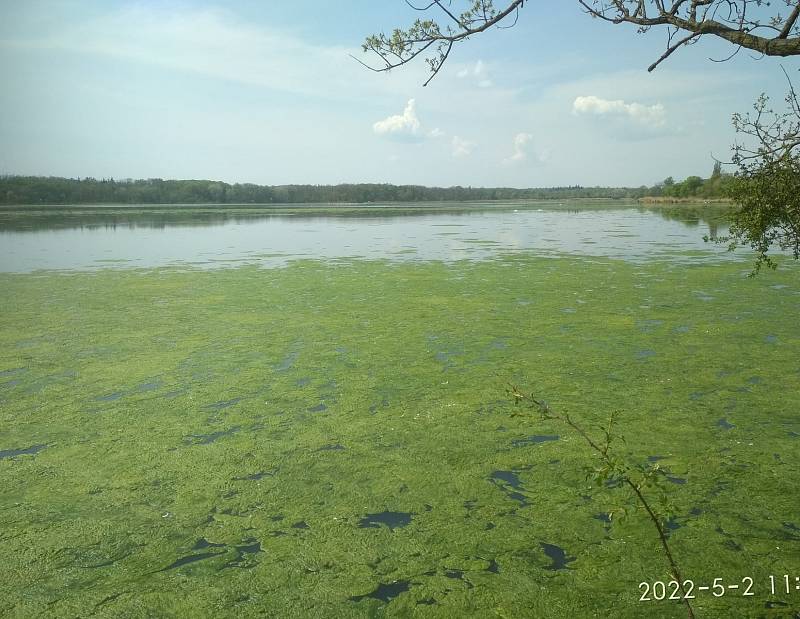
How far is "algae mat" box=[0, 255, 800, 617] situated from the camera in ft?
9.16

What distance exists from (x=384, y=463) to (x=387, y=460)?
5cm

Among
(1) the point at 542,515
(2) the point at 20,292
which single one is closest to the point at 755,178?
(1) the point at 542,515

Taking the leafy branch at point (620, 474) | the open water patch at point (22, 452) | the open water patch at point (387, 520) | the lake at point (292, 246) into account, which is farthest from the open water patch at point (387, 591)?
the lake at point (292, 246)

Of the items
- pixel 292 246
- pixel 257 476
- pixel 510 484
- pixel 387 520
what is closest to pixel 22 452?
pixel 257 476

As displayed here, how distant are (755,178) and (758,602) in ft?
9.42

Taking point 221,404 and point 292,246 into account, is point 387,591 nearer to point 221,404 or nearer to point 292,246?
point 221,404

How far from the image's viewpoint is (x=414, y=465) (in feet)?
13.2

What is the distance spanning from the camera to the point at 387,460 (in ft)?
13.5

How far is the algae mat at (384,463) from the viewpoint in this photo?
9.16ft

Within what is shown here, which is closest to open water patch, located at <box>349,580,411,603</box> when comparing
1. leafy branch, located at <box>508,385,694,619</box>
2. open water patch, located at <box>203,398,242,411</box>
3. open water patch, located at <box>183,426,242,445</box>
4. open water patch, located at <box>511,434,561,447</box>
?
leafy branch, located at <box>508,385,694,619</box>

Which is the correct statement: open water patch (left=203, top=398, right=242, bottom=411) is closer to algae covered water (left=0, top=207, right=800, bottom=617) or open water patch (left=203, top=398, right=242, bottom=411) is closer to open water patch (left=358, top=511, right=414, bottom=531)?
algae covered water (left=0, top=207, right=800, bottom=617)

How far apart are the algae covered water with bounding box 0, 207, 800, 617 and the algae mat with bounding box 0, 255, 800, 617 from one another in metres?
0.02

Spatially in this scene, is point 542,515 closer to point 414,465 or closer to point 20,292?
point 414,465

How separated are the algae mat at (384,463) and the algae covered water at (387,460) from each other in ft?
0.05
